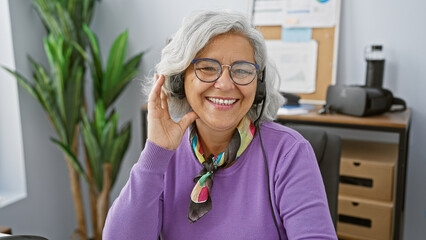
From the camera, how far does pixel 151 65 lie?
2.76 metres

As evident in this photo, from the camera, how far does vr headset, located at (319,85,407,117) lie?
1854 millimetres

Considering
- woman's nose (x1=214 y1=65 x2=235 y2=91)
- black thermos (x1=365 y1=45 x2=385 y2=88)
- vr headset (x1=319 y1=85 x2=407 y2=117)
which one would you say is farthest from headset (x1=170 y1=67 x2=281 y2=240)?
black thermos (x1=365 y1=45 x2=385 y2=88)

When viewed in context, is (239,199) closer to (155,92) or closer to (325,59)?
(155,92)

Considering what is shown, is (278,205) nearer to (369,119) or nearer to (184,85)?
(184,85)

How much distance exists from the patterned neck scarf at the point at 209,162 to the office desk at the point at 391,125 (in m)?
0.82

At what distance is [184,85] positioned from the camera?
1.14 metres

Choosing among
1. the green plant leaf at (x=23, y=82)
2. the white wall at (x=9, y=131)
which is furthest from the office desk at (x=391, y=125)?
the white wall at (x=9, y=131)

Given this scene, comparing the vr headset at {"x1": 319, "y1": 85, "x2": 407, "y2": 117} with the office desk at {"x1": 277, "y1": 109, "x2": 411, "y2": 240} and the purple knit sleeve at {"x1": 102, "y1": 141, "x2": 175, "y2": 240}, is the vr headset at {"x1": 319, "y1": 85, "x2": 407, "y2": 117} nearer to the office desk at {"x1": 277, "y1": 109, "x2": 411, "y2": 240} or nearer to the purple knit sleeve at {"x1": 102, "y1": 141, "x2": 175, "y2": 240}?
the office desk at {"x1": 277, "y1": 109, "x2": 411, "y2": 240}

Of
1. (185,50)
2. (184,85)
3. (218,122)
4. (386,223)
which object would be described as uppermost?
(185,50)

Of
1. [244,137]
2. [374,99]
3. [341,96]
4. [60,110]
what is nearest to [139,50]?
[60,110]

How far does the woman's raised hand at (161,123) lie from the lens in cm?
107

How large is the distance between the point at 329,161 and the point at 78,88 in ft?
5.54

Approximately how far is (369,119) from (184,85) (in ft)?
3.55

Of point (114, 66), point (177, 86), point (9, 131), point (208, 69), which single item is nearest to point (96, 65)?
point (114, 66)
